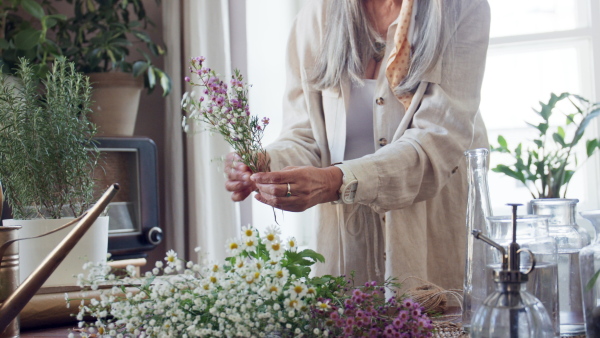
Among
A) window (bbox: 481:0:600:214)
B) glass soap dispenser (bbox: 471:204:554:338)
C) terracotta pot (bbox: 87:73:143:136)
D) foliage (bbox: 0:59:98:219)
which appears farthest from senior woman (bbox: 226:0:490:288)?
window (bbox: 481:0:600:214)

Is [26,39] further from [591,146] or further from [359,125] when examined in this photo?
[591,146]

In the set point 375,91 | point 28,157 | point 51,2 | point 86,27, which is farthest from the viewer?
point 51,2

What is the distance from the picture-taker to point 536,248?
732 millimetres

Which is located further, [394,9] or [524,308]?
[394,9]

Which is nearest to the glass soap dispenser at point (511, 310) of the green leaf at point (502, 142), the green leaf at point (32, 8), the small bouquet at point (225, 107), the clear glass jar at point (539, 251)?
the clear glass jar at point (539, 251)

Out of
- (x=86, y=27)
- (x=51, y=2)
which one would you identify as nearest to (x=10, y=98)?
(x=86, y=27)

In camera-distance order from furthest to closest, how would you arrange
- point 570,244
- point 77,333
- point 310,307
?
1. point 77,333
2. point 570,244
3. point 310,307

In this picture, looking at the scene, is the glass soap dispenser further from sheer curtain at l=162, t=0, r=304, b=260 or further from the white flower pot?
sheer curtain at l=162, t=0, r=304, b=260

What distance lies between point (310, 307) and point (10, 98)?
68 centimetres

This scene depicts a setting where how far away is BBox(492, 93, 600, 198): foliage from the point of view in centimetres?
250

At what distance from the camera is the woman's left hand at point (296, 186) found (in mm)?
1186

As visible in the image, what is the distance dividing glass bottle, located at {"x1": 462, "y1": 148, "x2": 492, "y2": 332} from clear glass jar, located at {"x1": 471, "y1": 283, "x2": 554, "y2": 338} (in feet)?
0.57

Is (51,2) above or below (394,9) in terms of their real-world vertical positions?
above

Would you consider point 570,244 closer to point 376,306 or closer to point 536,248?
point 536,248
